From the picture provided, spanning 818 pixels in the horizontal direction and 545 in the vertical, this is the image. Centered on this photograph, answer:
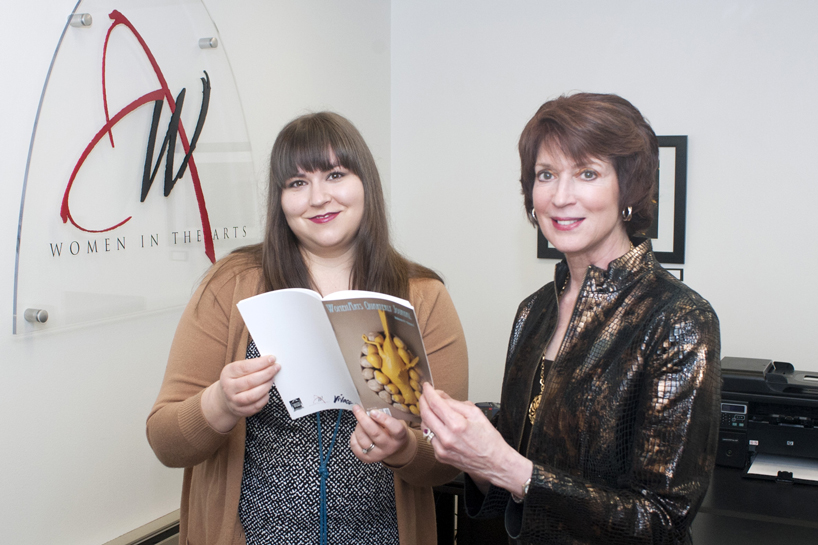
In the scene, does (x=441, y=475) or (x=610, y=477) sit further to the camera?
(x=441, y=475)

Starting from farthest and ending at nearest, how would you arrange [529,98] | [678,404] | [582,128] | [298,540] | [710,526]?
[529,98] → [710,526] → [298,540] → [582,128] → [678,404]

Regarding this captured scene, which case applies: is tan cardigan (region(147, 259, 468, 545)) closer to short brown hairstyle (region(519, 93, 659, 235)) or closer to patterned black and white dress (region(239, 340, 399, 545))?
patterned black and white dress (region(239, 340, 399, 545))

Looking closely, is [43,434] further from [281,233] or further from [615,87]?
[615,87]

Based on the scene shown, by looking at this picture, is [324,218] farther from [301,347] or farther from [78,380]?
[78,380]

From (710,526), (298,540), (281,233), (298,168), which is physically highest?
(298,168)

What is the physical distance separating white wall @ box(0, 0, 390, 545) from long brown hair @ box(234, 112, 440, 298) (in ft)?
2.10

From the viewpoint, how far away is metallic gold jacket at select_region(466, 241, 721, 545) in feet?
3.14

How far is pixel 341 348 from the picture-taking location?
3.58 ft

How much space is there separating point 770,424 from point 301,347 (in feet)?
4.68

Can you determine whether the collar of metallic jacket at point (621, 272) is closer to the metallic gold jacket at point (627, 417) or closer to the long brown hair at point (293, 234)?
the metallic gold jacket at point (627, 417)

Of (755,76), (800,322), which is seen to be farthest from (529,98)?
(800,322)

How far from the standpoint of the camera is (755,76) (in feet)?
8.45

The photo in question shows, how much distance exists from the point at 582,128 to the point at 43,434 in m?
1.48

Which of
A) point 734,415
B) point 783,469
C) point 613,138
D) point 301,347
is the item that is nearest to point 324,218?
point 301,347
